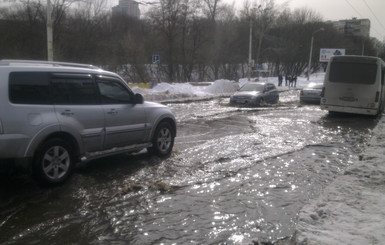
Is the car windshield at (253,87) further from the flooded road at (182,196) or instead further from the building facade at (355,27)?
the building facade at (355,27)

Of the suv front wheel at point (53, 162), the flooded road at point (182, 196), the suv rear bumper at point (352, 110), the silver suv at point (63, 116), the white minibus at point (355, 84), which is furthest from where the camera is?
the suv rear bumper at point (352, 110)

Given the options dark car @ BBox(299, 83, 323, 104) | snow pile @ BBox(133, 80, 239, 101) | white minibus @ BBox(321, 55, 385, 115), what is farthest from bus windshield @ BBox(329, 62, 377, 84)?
snow pile @ BBox(133, 80, 239, 101)

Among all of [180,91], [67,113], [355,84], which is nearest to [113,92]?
[67,113]

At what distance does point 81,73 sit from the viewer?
628cm

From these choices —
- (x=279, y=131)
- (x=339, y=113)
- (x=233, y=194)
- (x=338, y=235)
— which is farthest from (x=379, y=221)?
(x=339, y=113)

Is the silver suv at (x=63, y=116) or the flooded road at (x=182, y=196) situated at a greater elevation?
the silver suv at (x=63, y=116)

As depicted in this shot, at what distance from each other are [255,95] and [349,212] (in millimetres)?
16274

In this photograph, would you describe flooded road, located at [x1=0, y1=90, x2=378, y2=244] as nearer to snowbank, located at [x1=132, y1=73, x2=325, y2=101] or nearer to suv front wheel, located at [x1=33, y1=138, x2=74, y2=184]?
suv front wheel, located at [x1=33, y1=138, x2=74, y2=184]

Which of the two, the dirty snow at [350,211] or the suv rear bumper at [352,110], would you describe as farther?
the suv rear bumper at [352,110]

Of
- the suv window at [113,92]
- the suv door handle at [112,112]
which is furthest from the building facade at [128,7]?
the suv door handle at [112,112]

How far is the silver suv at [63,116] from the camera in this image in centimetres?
510

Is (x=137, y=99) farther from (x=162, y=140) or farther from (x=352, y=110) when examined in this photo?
(x=352, y=110)

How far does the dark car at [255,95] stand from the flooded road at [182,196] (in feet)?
35.5

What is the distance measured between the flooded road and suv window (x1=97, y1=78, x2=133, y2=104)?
1.30m
